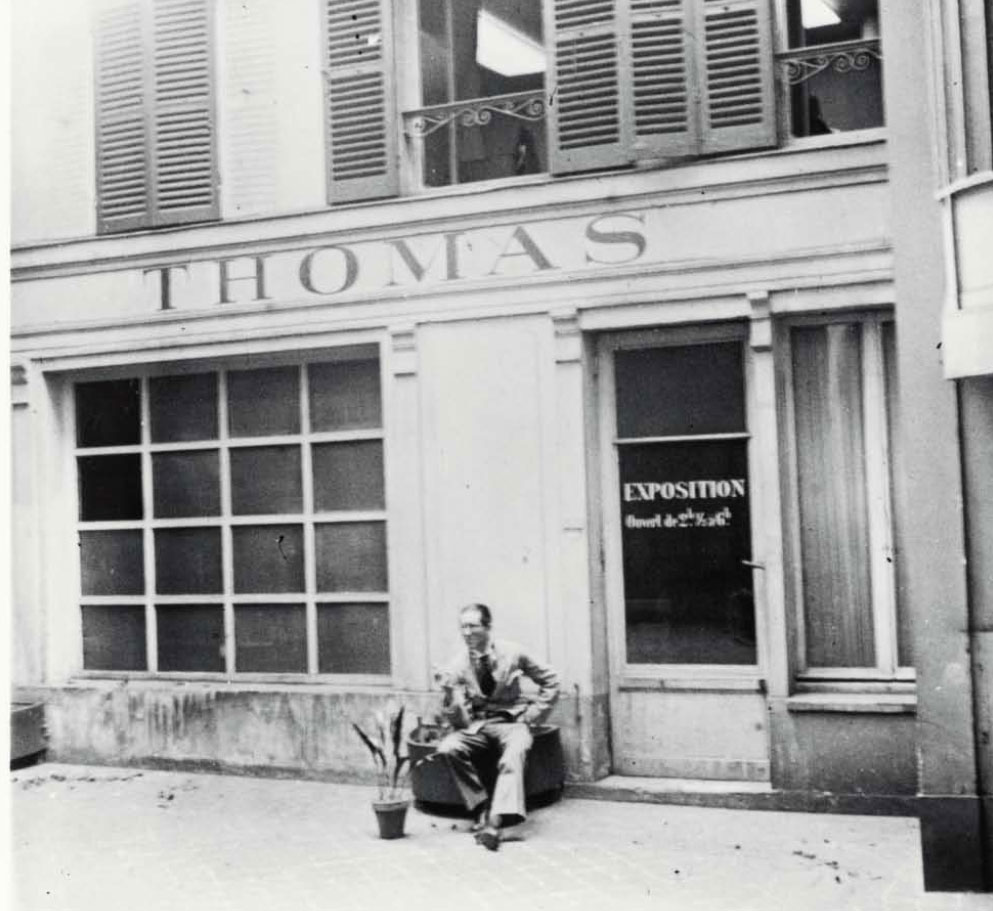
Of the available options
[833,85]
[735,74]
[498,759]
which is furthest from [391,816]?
[833,85]

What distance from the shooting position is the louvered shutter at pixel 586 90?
7.96m

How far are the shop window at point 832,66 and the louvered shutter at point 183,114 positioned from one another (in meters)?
3.98

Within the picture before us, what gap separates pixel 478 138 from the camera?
8.51 m

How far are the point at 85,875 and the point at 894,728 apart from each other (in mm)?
4597

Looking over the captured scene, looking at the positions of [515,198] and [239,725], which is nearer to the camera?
[515,198]

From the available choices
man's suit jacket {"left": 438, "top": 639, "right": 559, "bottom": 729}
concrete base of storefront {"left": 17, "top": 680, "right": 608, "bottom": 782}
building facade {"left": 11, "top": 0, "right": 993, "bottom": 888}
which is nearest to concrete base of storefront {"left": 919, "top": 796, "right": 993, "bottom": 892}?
building facade {"left": 11, "top": 0, "right": 993, "bottom": 888}

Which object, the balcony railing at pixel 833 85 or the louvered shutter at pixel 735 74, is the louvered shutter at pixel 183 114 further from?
the balcony railing at pixel 833 85

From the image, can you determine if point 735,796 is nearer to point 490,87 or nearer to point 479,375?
point 479,375

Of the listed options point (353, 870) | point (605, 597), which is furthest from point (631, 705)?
point (353, 870)

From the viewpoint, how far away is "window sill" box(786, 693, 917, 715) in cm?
739

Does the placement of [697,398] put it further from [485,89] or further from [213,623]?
[213,623]

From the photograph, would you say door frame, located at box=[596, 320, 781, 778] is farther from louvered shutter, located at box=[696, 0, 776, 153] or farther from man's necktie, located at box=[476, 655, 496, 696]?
louvered shutter, located at box=[696, 0, 776, 153]

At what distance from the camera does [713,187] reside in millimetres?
7758

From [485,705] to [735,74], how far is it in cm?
408
